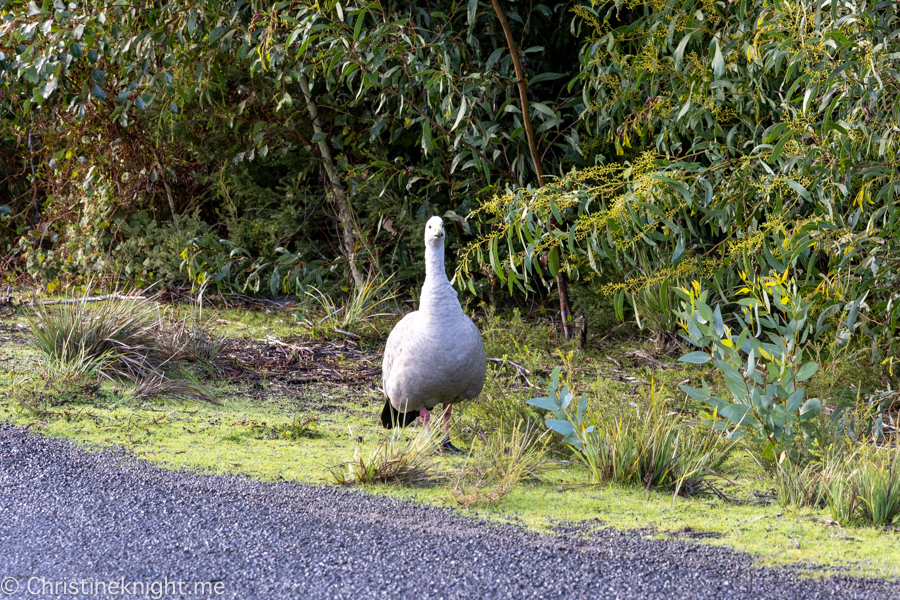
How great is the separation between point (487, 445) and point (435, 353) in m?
0.51

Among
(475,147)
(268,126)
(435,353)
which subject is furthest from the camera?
(268,126)

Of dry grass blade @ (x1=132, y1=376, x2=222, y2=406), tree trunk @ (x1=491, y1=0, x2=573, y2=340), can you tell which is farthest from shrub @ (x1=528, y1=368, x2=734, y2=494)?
dry grass blade @ (x1=132, y1=376, x2=222, y2=406)

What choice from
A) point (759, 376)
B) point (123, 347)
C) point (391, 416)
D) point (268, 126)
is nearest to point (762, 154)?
point (759, 376)

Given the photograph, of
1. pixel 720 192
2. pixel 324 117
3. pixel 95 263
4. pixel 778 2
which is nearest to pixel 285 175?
pixel 324 117

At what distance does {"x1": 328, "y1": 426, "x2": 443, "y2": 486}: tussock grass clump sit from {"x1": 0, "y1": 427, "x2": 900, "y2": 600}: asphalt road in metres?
0.15

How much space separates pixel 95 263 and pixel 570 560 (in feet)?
23.3

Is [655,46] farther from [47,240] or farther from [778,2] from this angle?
[47,240]

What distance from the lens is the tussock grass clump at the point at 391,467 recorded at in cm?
360

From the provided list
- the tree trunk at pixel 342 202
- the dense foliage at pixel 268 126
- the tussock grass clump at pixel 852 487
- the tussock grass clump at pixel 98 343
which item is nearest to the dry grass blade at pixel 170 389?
the tussock grass clump at pixel 98 343

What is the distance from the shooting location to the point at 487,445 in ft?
13.1

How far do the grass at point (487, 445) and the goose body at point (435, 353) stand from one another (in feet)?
0.80

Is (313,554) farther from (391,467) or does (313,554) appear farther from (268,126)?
(268,126)

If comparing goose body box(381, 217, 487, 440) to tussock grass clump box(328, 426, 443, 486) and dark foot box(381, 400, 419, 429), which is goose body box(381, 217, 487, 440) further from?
tussock grass clump box(328, 426, 443, 486)

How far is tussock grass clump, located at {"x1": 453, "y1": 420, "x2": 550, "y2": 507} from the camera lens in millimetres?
3400
